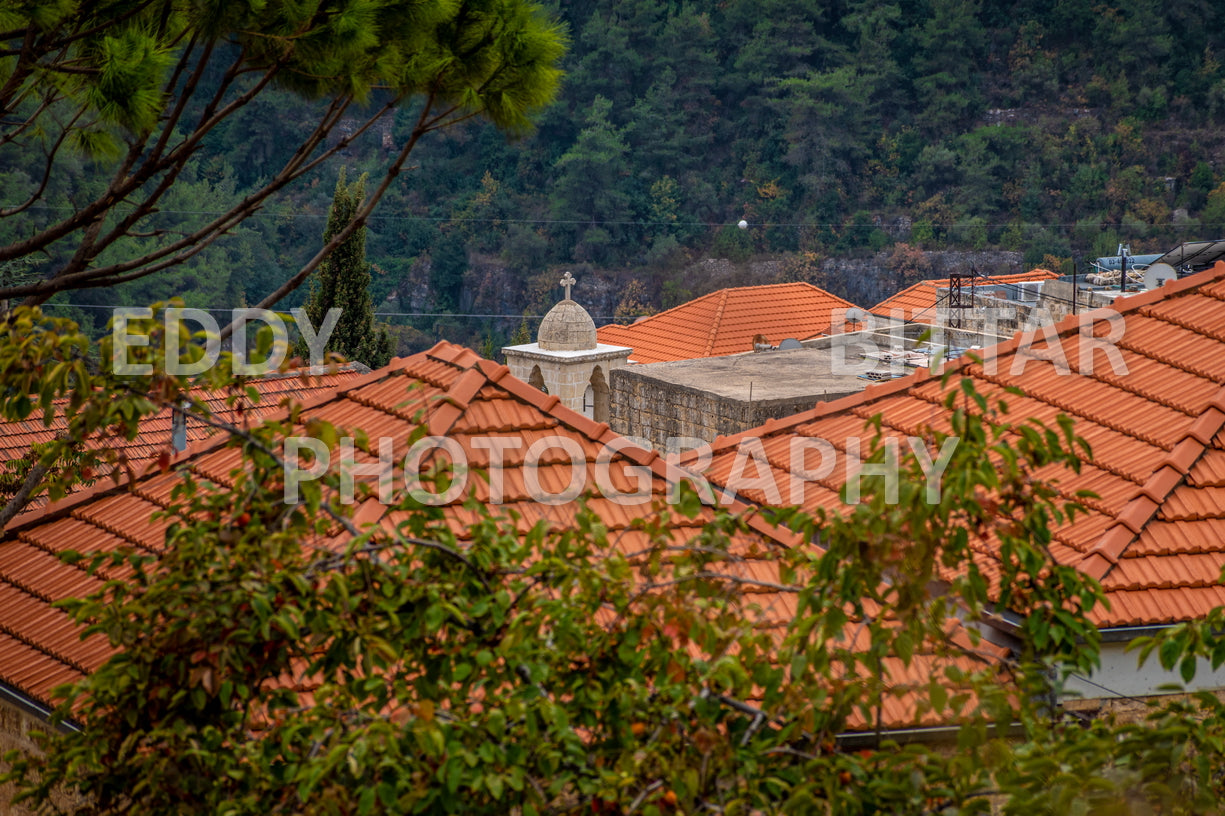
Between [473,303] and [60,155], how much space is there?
685 inches

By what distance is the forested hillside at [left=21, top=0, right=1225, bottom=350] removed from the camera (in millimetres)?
52000

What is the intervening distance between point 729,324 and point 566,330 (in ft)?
30.5

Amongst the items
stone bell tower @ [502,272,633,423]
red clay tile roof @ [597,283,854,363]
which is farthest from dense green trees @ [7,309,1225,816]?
red clay tile roof @ [597,283,854,363]

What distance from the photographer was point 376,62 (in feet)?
20.1

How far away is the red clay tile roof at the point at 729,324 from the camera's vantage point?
2316 cm

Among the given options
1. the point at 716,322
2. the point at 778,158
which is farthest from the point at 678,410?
the point at 778,158

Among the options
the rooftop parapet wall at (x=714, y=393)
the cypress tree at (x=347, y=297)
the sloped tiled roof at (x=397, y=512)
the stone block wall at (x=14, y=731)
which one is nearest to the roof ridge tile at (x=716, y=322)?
the cypress tree at (x=347, y=297)

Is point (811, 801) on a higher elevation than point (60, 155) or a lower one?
lower

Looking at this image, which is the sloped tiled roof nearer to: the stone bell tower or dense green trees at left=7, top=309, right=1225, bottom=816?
dense green trees at left=7, top=309, right=1225, bottom=816

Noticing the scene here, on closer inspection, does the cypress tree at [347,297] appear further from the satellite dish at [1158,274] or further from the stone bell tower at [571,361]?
the satellite dish at [1158,274]

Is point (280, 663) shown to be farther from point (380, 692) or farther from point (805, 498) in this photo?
point (805, 498)

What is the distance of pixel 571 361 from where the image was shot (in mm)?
14156

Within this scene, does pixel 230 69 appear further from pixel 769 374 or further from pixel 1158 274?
pixel 1158 274

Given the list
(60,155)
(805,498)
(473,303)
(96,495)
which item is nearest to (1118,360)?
(805,498)
